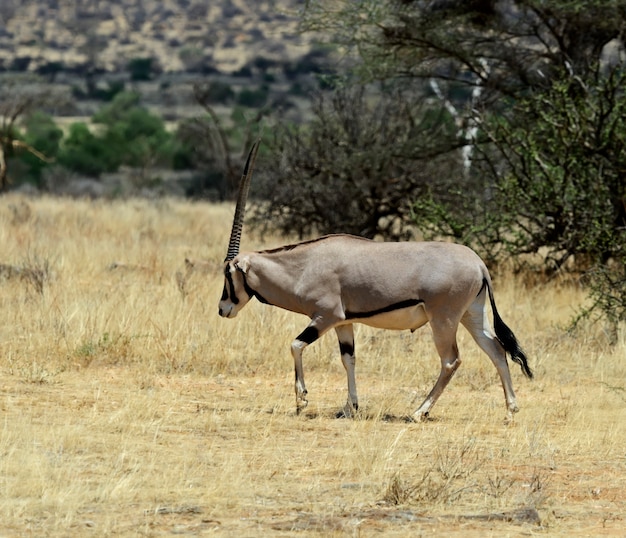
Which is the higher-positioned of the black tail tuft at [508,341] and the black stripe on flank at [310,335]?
the black stripe on flank at [310,335]

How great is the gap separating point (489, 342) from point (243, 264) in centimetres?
181

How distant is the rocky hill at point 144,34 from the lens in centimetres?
8044

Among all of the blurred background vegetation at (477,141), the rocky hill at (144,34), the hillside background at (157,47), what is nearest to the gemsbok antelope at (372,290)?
the blurred background vegetation at (477,141)

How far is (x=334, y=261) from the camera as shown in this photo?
8.26 meters

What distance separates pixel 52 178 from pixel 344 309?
2803 cm

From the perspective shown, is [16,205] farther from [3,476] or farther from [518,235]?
[3,476]

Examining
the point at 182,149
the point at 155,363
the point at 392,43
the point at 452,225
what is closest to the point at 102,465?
the point at 155,363

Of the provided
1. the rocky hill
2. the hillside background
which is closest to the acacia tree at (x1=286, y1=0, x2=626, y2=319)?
the hillside background

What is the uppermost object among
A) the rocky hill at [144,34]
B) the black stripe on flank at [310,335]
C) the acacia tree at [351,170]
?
the black stripe on flank at [310,335]

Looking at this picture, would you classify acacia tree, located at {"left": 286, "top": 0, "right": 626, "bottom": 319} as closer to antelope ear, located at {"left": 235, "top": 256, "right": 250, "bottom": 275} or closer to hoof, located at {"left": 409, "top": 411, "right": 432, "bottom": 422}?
hoof, located at {"left": 409, "top": 411, "right": 432, "bottom": 422}

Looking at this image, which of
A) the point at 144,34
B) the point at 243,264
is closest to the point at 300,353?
the point at 243,264

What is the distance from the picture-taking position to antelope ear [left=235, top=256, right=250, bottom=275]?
8430mm

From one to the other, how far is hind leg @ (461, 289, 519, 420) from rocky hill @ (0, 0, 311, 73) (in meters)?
69.7

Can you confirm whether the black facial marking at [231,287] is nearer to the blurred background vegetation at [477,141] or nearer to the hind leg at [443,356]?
the hind leg at [443,356]
